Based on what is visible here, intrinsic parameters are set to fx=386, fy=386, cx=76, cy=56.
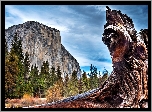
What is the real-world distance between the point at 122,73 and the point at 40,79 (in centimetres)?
135

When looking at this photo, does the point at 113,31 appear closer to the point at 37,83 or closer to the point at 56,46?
the point at 56,46

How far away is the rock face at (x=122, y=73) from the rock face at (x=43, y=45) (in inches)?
22.2

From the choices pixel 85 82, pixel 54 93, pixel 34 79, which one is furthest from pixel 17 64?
pixel 85 82

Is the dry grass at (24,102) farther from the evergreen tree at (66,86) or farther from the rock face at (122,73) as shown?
the evergreen tree at (66,86)

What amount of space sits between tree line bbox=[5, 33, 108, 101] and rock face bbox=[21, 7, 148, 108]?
14cm

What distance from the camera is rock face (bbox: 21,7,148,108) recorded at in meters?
6.21

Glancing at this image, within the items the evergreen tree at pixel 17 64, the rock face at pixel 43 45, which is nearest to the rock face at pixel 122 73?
the evergreen tree at pixel 17 64

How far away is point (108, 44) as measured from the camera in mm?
6312

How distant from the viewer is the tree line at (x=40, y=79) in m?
6.21

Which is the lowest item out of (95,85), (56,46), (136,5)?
(95,85)

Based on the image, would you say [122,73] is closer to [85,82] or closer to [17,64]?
[85,82]
